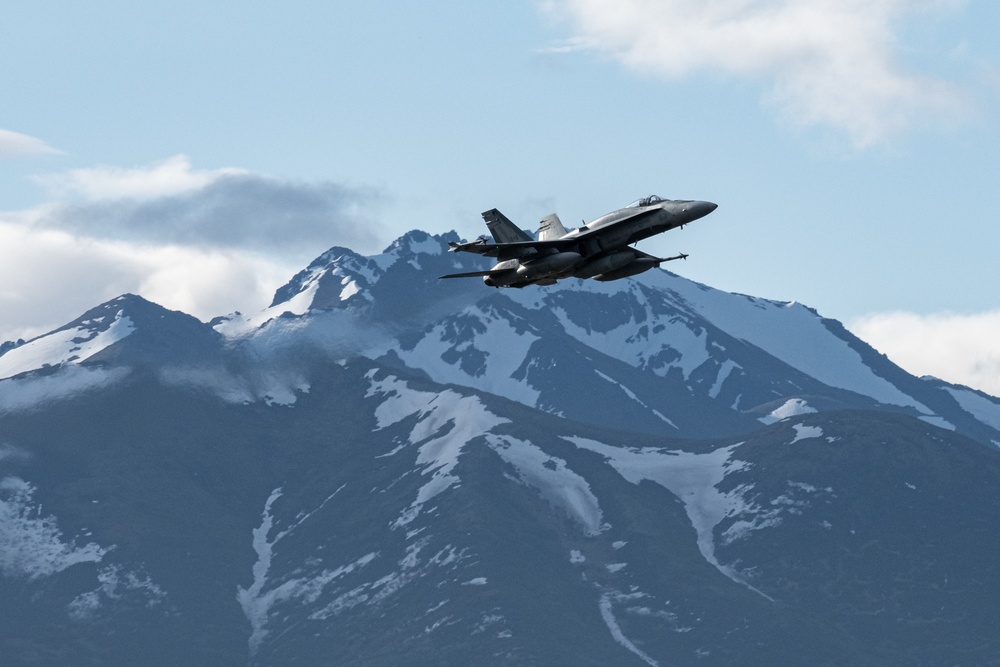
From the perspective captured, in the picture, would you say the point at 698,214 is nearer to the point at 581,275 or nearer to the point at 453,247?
the point at 581,275

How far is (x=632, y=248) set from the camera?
459 ft

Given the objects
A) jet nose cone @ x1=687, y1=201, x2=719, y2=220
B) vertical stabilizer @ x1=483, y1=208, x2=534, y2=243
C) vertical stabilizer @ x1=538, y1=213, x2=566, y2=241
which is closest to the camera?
jet nose cone @ x1=687, y1=201, x2=719, y2=220

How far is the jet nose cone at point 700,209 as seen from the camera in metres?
136

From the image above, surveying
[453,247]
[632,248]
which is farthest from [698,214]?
[453,247]

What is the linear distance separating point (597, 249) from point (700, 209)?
9.33 m

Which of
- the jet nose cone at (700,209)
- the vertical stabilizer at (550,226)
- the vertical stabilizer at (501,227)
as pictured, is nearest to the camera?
the jet nose cone at (700,209)

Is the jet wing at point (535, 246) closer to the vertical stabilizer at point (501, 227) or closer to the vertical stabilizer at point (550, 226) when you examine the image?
the vertical stabilizer at point (501, 227)

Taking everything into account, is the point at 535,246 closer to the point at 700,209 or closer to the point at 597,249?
the point at 597,249

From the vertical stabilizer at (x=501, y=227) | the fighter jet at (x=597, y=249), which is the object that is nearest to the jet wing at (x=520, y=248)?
the fighter jet at (x=597, y=249)

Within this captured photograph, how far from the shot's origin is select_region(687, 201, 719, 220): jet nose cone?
136 m

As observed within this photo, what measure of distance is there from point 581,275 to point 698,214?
36.8 feet

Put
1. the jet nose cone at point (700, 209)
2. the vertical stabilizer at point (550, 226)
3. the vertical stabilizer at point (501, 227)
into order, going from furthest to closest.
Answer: the vertical stabilizer at point (550, 226), the vertical stabilizer at point (501, 227), the jet nose cone at point (700, 209)

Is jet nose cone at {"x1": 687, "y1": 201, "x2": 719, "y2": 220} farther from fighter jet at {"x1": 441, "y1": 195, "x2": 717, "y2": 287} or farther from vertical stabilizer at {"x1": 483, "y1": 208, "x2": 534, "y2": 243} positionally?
vertical stabilizer at {"x1": 483, "y1": 208, "x2": 534, "y2": 243}

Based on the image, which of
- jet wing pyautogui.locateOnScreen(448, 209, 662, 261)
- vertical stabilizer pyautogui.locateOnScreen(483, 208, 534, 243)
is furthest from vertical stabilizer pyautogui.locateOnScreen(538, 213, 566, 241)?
jet wing pyautogui.locateOnScreen(448, 209, 662, 261)
